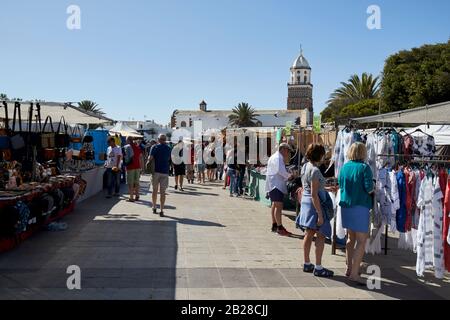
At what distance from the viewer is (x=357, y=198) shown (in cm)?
510

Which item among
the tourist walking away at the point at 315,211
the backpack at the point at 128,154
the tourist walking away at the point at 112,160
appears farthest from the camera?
the tourist walking away at the point at 112,160

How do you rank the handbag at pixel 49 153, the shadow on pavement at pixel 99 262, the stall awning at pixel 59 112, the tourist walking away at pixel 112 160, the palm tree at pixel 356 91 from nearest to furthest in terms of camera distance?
the shadow on pavement at pixel 99 262 < the handbag at pixel 49 153 < the stall awning at pixel 59 112 < the tourist walking away at pixel 112 160 < the palm tree at pixel 356 91

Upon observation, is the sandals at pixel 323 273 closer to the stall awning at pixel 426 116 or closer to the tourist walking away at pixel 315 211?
the tourist walking away at pixel 315 211

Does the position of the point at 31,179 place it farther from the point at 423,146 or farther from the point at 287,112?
the point at 287,112

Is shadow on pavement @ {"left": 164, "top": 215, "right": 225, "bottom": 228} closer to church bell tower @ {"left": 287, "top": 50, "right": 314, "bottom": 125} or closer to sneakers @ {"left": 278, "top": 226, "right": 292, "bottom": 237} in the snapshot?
sneakers @ {"left": 278, "top": 226, "right": 292, "bottom": 237}

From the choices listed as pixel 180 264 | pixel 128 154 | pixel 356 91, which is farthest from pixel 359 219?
pixel 356 91

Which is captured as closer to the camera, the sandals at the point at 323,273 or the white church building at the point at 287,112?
the sandals at the point at 323,273

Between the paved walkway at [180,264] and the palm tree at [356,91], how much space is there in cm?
4265

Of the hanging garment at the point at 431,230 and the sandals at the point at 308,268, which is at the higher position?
the hanging garment at the point at 431,230

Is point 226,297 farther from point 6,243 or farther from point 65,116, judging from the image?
point 65,116

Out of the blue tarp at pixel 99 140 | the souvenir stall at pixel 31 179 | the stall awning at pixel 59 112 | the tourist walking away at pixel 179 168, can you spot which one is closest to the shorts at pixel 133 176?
the souvenir stall at pixel 31 179

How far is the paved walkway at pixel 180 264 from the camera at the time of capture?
15.9 ft

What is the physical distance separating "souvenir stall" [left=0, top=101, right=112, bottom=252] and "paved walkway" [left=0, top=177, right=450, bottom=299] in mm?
375

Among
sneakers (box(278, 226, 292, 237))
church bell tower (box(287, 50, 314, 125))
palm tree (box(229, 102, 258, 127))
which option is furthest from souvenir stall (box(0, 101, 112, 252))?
church bell tower (box(287, 50, 314, 125))
